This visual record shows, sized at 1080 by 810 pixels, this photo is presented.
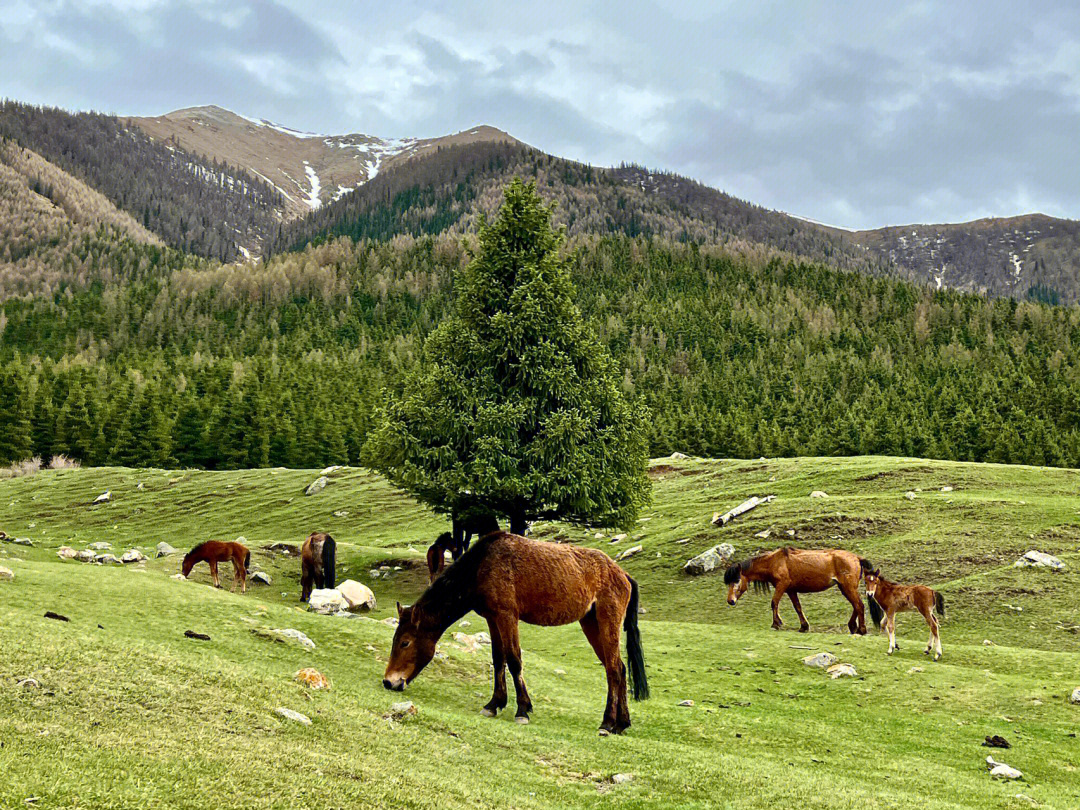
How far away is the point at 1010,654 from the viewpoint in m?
18.0

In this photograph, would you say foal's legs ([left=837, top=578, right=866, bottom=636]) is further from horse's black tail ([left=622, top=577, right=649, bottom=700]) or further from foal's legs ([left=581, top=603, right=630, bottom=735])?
foal's legs ([left=581, top=603, right=630, bottom=735])

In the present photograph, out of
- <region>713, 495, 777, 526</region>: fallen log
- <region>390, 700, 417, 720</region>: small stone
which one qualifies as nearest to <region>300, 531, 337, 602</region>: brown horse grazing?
<region>390, 700, 417, 720</region>: small stone

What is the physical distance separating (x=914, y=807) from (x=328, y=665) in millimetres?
9474

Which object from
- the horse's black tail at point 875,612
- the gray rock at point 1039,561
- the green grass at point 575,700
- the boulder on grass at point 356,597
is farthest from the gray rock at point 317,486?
the gray rock at point 1039,561

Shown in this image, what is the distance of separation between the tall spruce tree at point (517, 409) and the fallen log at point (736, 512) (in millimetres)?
6758

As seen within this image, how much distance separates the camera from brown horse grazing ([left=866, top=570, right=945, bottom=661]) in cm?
1830

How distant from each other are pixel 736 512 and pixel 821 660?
18.1 metres

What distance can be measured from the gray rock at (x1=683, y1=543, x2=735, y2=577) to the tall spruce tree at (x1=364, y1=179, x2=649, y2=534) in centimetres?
347

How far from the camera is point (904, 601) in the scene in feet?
62.6

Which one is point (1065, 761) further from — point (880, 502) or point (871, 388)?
point (871, 388)

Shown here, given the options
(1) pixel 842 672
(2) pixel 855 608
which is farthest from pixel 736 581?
(1) pixel 842 672

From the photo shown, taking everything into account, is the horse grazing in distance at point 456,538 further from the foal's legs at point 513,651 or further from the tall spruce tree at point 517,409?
the foal's legs at point 513,651

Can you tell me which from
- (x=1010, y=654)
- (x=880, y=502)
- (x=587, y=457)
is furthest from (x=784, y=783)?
(x=880, y=502)

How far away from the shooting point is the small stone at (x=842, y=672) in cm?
1641
